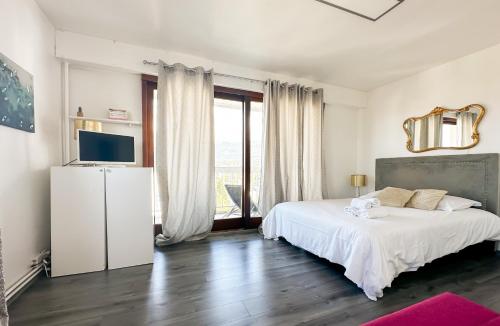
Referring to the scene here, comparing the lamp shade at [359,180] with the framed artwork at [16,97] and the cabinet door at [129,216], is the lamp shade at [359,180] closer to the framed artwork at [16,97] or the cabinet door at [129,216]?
the cabinet door at [129,216]

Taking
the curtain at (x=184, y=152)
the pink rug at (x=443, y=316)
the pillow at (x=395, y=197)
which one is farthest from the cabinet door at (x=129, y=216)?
the pillow at (x=395, y=197)

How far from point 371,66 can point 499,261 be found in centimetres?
298

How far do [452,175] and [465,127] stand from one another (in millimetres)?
688

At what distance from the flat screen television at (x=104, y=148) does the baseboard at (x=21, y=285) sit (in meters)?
1.10

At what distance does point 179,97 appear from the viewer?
311cm

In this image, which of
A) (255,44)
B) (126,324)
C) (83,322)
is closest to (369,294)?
(126,324)

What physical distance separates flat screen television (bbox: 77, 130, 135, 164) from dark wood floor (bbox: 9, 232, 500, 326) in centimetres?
120

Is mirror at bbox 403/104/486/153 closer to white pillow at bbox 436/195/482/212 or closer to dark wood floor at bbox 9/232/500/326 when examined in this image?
white pillow at bbox 436/195/482/212

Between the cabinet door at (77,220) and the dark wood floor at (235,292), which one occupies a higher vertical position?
the cabinet door at (77,220)

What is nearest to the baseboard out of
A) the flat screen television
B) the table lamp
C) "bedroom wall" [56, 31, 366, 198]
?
the flat screen television

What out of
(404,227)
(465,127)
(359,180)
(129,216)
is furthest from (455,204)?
(129,216)

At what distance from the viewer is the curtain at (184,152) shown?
3018mm

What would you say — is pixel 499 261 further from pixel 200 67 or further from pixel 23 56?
pixel 23 56

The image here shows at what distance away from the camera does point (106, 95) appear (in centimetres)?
294
